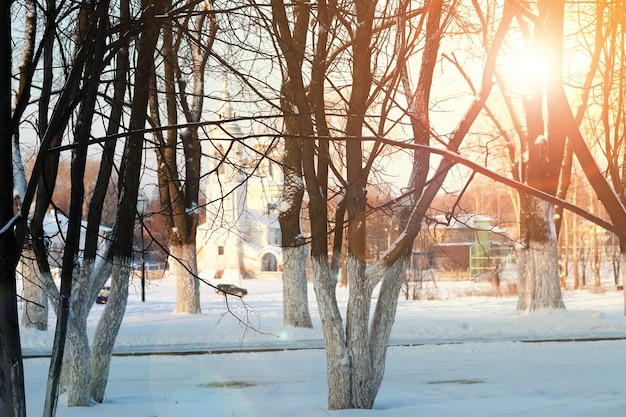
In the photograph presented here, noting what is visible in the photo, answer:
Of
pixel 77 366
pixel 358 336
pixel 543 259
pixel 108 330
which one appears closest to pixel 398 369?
pixel 358 336

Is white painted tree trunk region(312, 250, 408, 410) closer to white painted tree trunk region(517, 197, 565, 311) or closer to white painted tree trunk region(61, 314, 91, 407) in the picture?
white painted tree trunk region(61, 314, 91, 407)

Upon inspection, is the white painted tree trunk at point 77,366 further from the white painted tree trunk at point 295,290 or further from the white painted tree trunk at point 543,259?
the white painted tree trunk at point 543,259

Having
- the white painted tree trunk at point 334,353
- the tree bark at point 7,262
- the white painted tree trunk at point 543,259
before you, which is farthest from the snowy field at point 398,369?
the tree bark at point 7,262

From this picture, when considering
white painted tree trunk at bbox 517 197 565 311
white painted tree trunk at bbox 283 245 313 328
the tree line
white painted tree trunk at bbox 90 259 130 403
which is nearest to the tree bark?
the tree line

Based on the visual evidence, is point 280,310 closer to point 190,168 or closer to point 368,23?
point 190,168

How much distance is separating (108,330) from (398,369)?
583 cm

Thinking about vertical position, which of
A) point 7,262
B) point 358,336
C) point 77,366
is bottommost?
point 77,366

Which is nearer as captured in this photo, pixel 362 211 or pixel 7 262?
pixel 7 262

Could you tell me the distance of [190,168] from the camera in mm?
22031

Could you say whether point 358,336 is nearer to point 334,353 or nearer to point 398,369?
point 334,353

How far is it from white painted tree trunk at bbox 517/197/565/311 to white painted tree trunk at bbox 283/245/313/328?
6.31m

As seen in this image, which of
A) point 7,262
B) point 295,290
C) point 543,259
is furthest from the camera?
point 543,259

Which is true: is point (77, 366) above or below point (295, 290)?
below

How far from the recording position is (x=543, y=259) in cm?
2120
